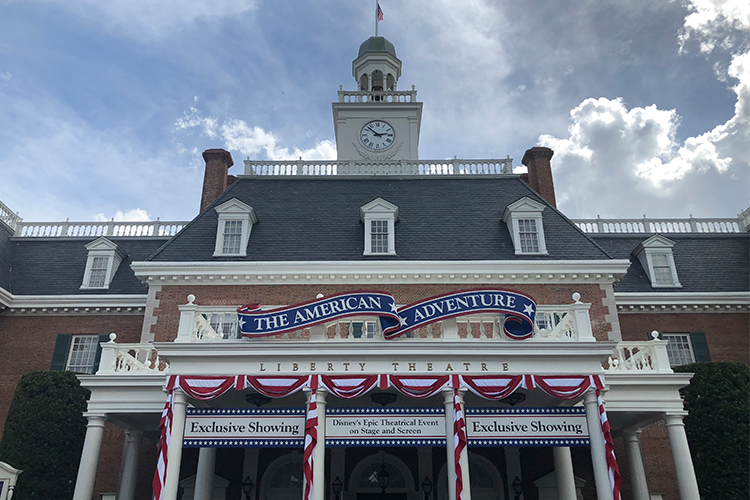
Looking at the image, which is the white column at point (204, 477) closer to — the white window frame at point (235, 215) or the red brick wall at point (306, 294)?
the red brick wall at point (306, 294)

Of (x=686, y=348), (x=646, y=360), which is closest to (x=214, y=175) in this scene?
(x=646, y=360)

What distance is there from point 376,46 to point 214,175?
44.4 feet

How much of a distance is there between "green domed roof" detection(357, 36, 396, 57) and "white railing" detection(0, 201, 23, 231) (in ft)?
67.5

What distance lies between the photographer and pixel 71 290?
24.8 metres

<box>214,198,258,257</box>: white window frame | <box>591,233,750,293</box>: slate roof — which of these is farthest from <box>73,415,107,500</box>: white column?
<box>591,233,750,293</box>: slate roof

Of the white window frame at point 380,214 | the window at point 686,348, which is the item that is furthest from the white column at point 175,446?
the window at point 686,348

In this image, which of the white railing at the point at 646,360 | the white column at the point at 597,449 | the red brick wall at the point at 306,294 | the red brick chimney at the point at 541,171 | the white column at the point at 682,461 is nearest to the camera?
the white column at the point at 597,449

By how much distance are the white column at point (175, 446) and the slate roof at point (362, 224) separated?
823 centimetres

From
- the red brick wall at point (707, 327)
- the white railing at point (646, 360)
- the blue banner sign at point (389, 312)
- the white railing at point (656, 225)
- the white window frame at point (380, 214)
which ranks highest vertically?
the white railing at point (656, 225)

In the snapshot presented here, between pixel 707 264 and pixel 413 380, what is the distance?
60.4 ft

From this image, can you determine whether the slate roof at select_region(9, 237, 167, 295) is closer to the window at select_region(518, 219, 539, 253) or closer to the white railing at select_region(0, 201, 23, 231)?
the white railing at select_region(0, 201, 23, 231)

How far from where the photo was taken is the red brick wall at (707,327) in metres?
23.6

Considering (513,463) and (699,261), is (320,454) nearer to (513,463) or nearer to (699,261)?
(513,463)

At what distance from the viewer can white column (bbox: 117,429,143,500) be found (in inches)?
693
